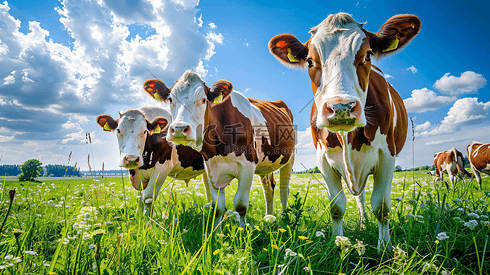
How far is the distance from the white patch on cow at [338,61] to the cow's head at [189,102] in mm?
1943

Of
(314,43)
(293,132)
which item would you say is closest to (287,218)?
(314,43)

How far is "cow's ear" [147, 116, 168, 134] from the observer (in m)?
5.38

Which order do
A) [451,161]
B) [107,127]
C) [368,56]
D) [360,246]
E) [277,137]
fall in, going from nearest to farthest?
[360,246], [368,56], [107,127], [277,137], [451,161]

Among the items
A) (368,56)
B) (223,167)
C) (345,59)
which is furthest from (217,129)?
(368,56)

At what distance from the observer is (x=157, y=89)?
4.52m

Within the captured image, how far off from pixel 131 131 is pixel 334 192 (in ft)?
13.5

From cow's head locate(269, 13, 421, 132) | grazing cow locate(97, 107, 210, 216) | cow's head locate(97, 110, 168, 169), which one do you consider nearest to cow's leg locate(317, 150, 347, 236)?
cow's head locate(269, 13, 421, 132)

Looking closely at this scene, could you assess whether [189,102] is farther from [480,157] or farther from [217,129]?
[480,157]

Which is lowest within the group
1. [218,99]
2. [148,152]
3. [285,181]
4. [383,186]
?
[285,181]

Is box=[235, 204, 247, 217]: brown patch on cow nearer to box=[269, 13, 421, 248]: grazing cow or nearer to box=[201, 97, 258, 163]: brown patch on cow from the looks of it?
box=[201, 97, 258, 163]: brown patch on cow

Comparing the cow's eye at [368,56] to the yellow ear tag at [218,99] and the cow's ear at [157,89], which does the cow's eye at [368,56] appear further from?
the cow's ear at [157,89]

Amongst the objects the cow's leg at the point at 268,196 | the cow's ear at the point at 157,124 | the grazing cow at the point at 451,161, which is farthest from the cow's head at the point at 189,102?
the grazing cow at the point at 451,161

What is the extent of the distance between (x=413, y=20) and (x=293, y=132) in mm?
3987

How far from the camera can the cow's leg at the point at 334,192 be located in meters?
3.12
